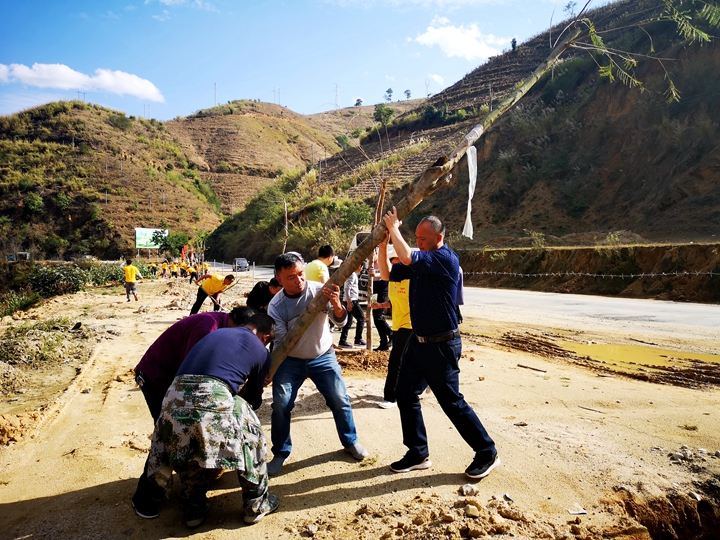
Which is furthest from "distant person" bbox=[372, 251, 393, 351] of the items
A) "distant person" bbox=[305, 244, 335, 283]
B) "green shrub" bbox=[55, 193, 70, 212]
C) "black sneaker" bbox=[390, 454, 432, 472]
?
"green shrub" bbox=[55, 193, 70, 212]

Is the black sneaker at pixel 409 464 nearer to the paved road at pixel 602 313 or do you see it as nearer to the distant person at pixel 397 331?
the distant person at pixel 397 331

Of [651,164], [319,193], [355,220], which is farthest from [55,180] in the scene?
[651,164]

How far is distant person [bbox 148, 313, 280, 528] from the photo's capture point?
303cm

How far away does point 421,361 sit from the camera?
3717 mm

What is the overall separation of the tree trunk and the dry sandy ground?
110cm

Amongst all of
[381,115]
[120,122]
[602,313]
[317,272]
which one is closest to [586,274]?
[602,313]

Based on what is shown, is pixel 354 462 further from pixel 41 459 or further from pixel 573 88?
pixel 573 88

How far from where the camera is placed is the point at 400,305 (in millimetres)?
5367

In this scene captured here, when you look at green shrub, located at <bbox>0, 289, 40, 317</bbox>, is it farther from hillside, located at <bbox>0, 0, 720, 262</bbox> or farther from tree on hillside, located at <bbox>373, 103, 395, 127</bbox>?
tree on hillside, located at <bbox>373, 103, 395, 127</bbox>

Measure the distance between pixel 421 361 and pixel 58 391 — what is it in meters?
5.74

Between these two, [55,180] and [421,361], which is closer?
[421,361]

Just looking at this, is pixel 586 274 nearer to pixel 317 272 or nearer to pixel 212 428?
pixel 317 272

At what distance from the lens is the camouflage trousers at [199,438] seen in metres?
3.02

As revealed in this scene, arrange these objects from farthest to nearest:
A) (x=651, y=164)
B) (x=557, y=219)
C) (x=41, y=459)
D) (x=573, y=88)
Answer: (x=573, y=88), (x=557, y=219), (x=651, y=164), (x=41, y=459)
